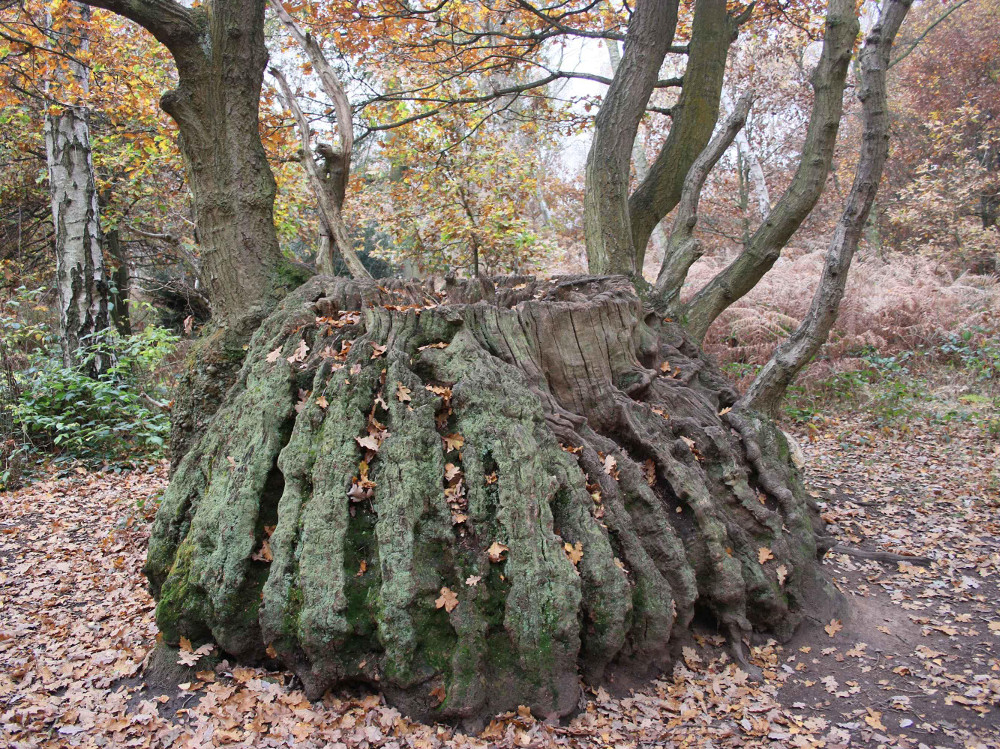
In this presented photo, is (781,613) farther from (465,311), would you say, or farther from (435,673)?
(465,311)

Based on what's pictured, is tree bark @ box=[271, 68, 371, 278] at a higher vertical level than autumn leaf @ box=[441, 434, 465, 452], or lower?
higher

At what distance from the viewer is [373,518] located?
12.3 feet

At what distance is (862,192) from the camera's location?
6.49 metres

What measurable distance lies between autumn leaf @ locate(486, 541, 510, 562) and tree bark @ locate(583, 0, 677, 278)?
4.38m

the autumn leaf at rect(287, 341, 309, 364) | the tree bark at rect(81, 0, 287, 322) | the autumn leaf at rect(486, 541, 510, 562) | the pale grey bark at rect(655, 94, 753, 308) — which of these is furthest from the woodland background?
the autumn leaf at rect(486, 541, 510, 562)

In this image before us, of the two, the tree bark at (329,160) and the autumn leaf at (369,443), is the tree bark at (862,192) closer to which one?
the autumn leaf at (369,443)

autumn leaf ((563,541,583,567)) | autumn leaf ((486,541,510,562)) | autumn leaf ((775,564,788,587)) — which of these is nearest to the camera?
autumn leaf ((486,541,510,562))

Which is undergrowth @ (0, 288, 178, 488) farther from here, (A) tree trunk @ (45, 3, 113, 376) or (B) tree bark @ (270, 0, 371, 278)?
(B) tree bark @ (270, 0, 371, 278)

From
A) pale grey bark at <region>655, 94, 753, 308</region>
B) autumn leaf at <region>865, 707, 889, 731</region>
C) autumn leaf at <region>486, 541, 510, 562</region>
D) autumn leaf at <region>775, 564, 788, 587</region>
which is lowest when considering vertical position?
autumn leaf at <region>865, 707, 889, 731</region>

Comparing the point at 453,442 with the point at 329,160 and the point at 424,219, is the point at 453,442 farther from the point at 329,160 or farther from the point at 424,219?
the point at 424,219

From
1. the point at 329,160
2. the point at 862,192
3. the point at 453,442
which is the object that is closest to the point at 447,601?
the point at 453,442

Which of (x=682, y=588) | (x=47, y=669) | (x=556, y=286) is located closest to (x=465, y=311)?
(x=556, y=286)

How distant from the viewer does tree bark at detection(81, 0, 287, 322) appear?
208 inches

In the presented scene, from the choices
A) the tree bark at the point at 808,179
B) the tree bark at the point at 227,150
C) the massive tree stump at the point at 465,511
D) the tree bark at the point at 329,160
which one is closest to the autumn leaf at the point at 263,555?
the massive tree stump at the point at 465,511
